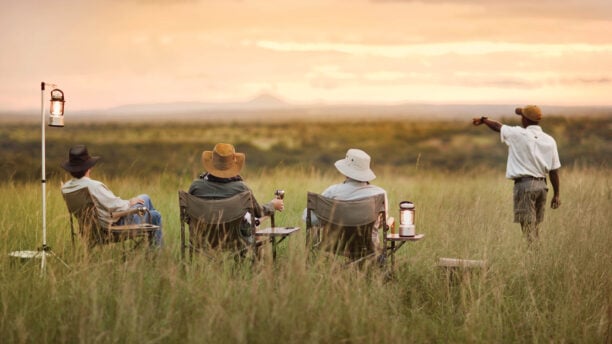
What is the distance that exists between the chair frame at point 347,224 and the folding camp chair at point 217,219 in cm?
43

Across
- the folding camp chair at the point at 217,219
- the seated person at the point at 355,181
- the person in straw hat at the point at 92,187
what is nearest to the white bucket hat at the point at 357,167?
the seated person at the point at 355,181

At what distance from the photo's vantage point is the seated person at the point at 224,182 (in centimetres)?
676

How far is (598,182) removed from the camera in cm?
1184

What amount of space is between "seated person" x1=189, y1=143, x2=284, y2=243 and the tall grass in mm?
523

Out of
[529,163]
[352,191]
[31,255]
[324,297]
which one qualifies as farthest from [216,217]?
[529,163]

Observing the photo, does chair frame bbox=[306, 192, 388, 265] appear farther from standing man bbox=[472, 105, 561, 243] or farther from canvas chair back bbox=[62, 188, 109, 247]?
standing man bbox=[472, 105, 561, 243]

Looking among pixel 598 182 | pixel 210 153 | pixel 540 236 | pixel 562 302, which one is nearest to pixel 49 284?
pixel 210 153

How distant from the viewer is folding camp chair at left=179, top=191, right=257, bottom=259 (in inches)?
255

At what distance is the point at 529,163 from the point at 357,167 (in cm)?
198

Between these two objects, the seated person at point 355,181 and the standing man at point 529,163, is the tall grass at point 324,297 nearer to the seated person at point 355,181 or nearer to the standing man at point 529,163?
the standing man at point 529,163

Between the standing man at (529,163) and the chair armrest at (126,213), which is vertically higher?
the standing man at (529,163)

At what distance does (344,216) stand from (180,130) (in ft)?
204

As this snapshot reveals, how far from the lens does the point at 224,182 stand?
6.84 metres

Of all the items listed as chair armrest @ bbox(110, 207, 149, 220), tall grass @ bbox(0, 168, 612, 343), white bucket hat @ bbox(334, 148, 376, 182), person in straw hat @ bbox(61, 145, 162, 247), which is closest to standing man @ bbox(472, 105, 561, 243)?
tall grass @ bbox(0, 168, 612, 343)
